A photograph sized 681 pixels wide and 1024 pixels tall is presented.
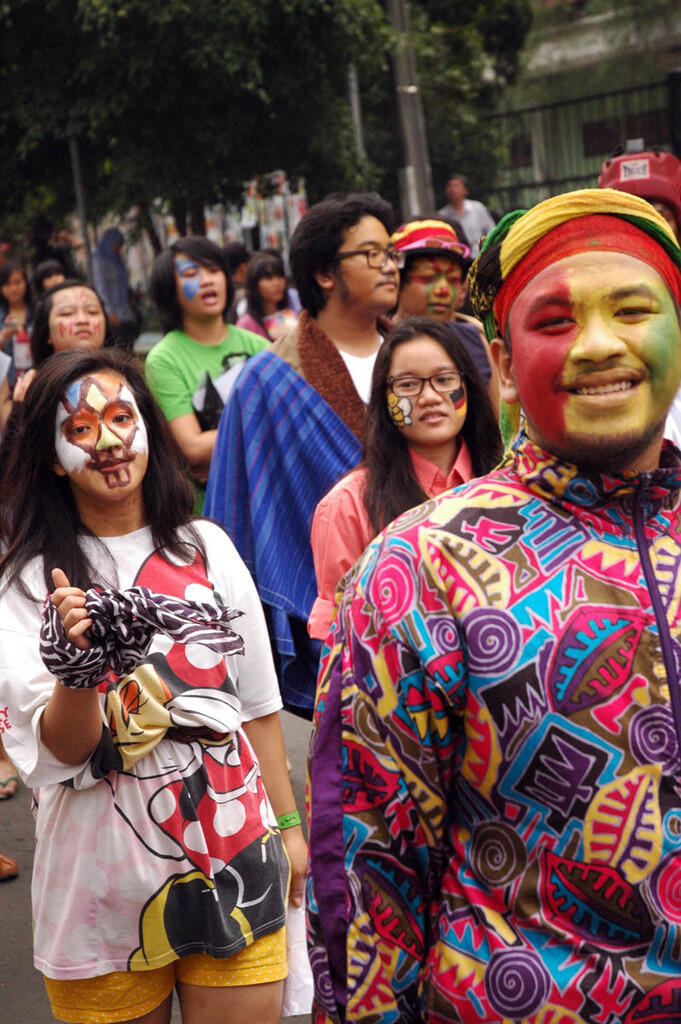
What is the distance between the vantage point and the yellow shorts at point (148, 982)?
9.39ft

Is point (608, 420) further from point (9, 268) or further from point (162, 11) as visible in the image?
point (162, 11)

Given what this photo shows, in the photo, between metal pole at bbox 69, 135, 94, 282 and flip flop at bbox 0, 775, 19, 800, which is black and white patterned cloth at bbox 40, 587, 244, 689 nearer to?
flip flop at bbox 0, 775, 19, 800

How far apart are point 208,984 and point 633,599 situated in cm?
150

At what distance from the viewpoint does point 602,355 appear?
1.85m

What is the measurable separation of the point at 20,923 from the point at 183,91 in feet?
39.5

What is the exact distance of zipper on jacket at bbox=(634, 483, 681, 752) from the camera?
5.83 ft

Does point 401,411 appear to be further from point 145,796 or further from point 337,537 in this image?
point 145,796

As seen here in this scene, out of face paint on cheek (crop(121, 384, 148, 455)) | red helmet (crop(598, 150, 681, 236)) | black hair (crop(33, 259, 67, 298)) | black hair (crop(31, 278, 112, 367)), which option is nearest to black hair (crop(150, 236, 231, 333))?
black hair (crop(31, 278, 112, 367))

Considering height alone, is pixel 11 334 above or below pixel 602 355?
below

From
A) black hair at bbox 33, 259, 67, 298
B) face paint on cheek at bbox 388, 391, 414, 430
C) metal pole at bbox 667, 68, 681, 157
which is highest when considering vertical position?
metal pole at bbox 667, 68, 681, 157

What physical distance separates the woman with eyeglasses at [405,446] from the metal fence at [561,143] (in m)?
14.0

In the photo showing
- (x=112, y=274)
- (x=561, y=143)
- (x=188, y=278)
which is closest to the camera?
(x=188, y=278)

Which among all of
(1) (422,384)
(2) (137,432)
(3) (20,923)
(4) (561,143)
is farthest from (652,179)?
(4) (561,143)

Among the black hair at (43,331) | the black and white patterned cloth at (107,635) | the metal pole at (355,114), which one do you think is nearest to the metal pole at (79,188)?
the metal pole at (355,114)
